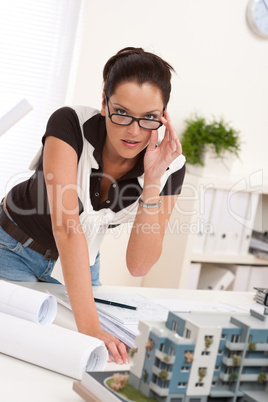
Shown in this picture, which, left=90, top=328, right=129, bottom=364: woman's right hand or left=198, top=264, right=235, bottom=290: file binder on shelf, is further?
left=198, top=264, right=235, bottom=290: file binder on shelf

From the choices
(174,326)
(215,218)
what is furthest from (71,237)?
(215,218)

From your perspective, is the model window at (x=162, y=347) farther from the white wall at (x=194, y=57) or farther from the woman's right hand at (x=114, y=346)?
the white wall at (x=194, y=57)

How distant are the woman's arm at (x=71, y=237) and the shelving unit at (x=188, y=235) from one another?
1.83 metres

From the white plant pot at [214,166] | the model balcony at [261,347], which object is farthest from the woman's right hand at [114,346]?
the white plant pot at [214,166]

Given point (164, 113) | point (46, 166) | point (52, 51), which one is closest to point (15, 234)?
point (46, 166)

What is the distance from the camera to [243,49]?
3.65 m

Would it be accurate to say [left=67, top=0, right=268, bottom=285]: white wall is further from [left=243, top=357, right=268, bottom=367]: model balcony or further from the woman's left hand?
[left=243, top=357, right=268, bottom=367]: model balcony

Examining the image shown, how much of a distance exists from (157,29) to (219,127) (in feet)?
2.30

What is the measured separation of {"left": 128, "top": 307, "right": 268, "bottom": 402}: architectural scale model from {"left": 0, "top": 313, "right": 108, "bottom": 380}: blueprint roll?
154mm

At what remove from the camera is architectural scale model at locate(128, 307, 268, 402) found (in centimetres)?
87

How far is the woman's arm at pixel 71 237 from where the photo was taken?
126 cm

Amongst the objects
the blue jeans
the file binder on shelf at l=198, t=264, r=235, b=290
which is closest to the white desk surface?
the blue jeans

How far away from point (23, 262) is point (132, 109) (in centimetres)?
58

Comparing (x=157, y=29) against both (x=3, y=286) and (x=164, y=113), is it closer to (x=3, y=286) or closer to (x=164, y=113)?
(x=164, y=113)
